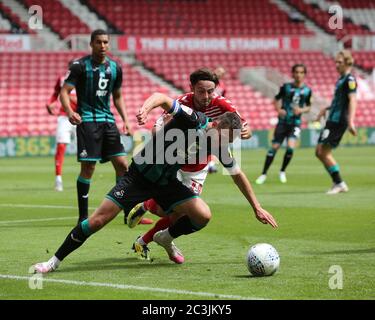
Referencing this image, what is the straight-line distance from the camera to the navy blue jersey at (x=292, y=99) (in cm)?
1828

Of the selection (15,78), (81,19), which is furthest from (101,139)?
(81,19)

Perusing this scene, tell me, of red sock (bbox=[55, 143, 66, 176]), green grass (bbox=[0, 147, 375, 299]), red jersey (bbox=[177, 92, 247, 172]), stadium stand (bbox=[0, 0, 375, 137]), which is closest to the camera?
green grass (bbox=[0, 147, 375, 299])

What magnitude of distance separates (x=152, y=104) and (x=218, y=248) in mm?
2670

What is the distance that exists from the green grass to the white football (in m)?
0.08

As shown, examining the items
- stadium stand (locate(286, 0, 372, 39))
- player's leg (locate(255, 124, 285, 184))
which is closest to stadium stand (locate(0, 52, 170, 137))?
stadium stand (locate(286, 0, 372, 39))

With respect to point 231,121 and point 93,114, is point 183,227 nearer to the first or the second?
point 231,121

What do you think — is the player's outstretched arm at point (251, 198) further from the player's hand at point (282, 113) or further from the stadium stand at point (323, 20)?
the stadium stand at point (323, 20)

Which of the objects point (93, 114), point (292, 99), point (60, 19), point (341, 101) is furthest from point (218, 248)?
point (60, 19)

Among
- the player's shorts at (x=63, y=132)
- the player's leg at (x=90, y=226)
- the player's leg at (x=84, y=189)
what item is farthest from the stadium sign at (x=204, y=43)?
the player's leg at (x=90, y=226)

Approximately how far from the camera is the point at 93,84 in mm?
11125

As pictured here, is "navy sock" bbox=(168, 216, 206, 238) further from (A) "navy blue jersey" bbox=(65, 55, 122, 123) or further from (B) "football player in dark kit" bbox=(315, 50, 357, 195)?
(B) "football player in dark kit" bbox=(315, 50, 357, 195)

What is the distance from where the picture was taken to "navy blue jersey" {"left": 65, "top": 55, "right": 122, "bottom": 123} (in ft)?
36.3

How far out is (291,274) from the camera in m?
7.62
